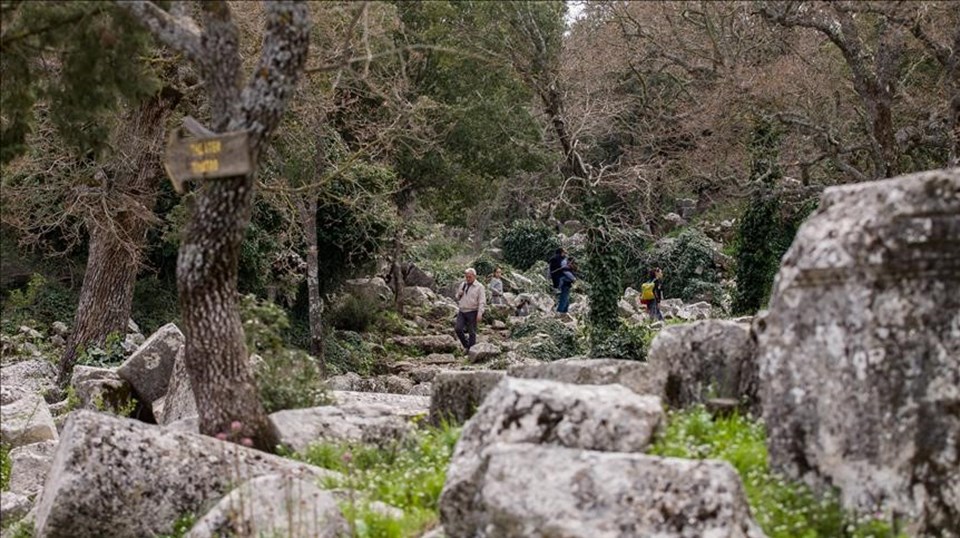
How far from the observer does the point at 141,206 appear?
1948 cm

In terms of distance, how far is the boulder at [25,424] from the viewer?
12.7m

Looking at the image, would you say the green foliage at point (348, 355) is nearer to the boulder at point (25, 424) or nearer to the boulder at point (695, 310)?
the boulder at point (695, 310)

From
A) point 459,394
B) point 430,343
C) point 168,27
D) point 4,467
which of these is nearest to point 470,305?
point 430,343

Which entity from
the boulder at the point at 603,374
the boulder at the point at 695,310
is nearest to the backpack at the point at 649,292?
the boulder at the point at 695,310

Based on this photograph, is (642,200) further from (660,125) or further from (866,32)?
(866,32)

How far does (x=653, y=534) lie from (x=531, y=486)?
2.22ft

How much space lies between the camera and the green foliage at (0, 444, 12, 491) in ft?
38.5

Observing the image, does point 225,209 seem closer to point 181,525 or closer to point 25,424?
point 181,525

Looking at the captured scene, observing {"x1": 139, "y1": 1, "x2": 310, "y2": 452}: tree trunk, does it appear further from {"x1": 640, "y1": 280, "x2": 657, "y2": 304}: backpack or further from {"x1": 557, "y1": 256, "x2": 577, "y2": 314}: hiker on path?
{"x1": 557, "y1": 256, "x2": 577, "y2": 314}: hiker on path

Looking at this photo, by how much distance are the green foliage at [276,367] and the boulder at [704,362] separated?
315 centimetres

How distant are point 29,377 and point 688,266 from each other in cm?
2478

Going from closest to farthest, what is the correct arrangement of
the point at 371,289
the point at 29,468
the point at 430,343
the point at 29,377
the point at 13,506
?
the point at 13,506 < the point at 29,468 < the point at 29,377 < the point at 430,343 < the point at 371,289

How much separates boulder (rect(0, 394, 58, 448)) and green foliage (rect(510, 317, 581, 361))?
14.3 metres

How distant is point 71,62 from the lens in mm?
10977
